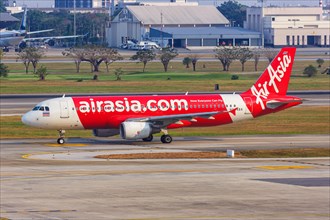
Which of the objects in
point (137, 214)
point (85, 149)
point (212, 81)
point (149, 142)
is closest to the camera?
point (137, 214)

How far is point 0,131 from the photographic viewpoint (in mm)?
76625

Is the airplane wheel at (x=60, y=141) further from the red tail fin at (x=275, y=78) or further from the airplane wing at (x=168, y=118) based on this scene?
the red tail fin at (x=275, y=78)

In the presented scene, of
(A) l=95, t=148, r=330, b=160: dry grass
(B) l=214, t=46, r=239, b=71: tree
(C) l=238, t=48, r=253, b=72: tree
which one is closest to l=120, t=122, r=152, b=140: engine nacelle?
(A) l=95, t=148, r=330, b=160: dry grass

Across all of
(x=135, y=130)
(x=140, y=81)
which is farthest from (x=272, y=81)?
(x=140, y=81)

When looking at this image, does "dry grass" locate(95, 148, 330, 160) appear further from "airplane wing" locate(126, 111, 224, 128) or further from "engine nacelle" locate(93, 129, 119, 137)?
"engine nacelle" locate(93, 129, 119, 137)

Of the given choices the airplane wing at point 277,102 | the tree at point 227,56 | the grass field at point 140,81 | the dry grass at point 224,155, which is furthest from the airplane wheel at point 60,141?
the tree at point 227,56

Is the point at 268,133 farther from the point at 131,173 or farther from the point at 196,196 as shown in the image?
the point at 196,196

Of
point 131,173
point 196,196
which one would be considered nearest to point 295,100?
point 131,173

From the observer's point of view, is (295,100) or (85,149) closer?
(85,149)

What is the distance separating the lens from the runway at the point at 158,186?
133 feet

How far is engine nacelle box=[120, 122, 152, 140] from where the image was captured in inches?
2618

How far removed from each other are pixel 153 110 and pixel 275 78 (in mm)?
9735

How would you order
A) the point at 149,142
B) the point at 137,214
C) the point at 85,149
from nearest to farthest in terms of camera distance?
the point at 137,214 < the point at 85,149 < the point at 149,142

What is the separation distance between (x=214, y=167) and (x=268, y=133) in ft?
67.6
